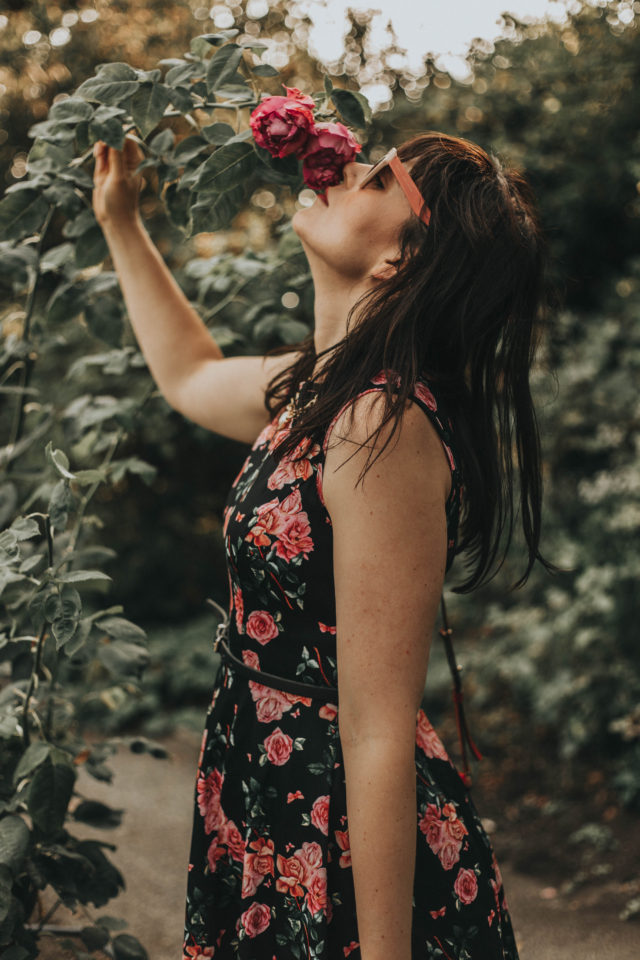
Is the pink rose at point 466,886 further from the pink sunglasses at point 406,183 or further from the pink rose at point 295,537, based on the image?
the pink sunglasses at point 406,183

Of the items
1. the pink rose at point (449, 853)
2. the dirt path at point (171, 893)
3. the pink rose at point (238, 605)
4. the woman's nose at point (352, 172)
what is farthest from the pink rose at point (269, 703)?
the dirt path at point (171, 893)

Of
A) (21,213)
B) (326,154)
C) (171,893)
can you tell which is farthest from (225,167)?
(171,893)

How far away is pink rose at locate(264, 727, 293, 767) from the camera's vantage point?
129 centimetres

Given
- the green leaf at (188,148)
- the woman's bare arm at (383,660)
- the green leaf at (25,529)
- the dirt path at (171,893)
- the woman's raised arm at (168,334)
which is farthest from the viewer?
the dirt path at (171,893)

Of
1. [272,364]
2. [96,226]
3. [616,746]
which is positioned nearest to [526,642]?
[616,746]

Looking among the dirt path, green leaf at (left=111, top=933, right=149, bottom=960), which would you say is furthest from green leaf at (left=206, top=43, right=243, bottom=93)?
the dirt path

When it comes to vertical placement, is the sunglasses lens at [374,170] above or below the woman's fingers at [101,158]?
below

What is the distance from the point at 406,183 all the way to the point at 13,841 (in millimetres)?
1222

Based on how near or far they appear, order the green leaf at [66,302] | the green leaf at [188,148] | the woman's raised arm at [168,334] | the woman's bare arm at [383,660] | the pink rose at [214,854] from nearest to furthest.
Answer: the woman's bare arm at [383,660]
the pink rose at [214,854]
the green leaf at [188,148]
the woman's raised arm at [168,334]
the green leaf at [66,302]

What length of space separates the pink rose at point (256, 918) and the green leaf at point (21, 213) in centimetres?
123

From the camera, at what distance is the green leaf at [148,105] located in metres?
1.39

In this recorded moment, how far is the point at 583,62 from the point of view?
4.04m

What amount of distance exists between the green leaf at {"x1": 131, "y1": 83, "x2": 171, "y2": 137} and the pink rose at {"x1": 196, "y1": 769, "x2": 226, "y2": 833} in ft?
3.57

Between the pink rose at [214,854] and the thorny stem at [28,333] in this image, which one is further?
the thorny stem at [28,333]
